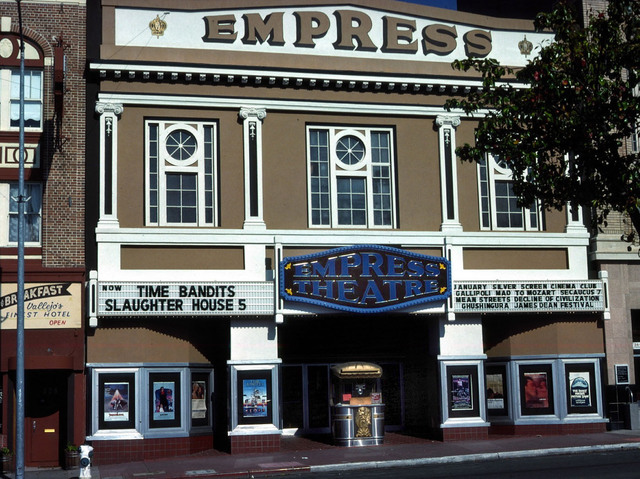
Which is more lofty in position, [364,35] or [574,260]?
[364,35]

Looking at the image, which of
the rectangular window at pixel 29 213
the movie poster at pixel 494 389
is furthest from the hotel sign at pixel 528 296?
the rectangular window at pixel 29 213

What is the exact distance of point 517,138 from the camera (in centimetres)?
1911

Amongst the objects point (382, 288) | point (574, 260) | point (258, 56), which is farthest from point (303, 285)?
point (574, 260)

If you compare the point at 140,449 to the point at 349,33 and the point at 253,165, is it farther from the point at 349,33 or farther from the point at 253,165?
the point at 349,33

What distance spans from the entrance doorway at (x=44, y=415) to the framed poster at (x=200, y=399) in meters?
3.44

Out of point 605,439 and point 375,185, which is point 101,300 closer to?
point 375,185

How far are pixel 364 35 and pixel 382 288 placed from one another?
7.71 meters

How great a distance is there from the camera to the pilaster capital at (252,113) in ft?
84.6

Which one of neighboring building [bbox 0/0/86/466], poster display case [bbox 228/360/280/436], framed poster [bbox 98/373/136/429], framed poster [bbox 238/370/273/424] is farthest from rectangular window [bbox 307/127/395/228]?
framed poster [bbox 98/373/136/429]

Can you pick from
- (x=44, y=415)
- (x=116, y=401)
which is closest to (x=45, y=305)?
(x=44, y=415)

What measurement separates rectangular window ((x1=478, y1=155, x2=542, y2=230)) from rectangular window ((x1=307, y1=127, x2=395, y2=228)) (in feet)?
9.62

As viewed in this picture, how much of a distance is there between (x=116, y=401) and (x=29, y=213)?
564cm

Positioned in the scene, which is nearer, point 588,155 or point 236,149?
point 588,155

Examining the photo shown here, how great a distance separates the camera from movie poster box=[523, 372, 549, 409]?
88.6 feet
